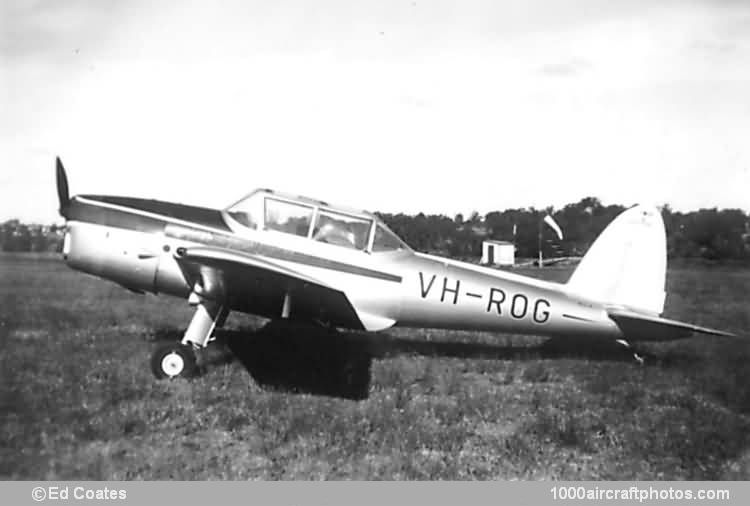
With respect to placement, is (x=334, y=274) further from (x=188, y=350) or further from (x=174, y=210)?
(x=174, y=210)

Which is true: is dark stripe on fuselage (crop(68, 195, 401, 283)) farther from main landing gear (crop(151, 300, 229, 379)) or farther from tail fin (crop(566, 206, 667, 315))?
tail fin (crop(566, 206, 667, 315))

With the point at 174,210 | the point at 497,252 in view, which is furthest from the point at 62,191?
the point at 497,252

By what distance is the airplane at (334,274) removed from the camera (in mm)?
5324

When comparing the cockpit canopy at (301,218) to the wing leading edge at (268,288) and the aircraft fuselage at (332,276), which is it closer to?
the aircraft fuselage at (332,276)

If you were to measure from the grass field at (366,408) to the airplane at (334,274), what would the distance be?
50 centimetres

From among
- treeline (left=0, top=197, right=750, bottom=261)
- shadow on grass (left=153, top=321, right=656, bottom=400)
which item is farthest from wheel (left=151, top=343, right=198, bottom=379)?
treeline (left=0, top=197, right=750, bottom=261)

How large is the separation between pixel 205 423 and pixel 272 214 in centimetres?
211

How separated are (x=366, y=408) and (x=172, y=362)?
1.90m

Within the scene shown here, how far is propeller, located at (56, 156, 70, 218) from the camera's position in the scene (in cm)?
542

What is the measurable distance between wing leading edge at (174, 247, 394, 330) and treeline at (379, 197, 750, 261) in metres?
4.85

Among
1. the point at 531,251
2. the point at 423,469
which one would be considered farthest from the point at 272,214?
the point at 531,251

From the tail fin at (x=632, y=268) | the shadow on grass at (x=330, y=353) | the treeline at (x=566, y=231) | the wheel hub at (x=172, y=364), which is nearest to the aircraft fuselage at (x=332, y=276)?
the tail fin at (x=632, y=268)
